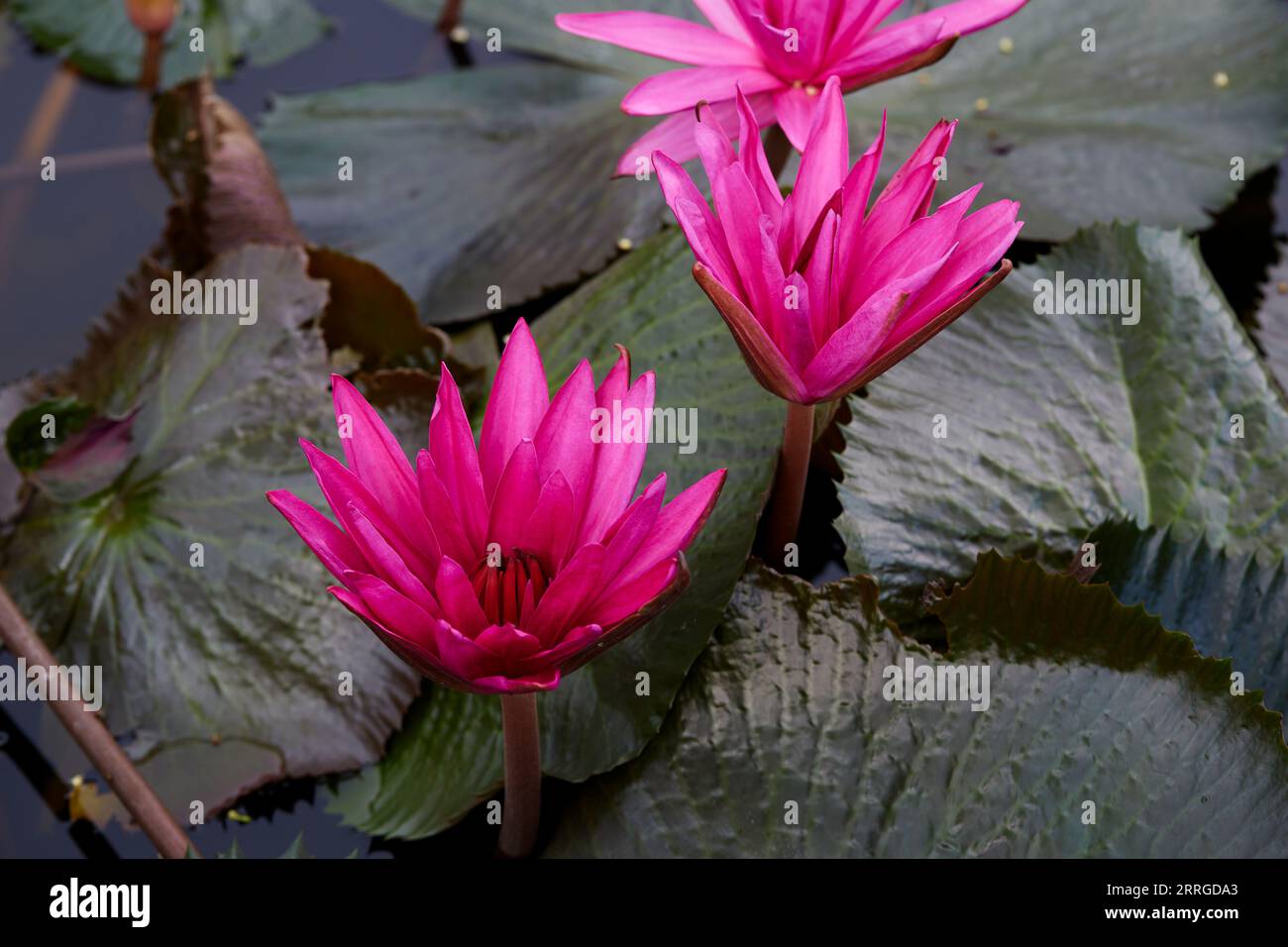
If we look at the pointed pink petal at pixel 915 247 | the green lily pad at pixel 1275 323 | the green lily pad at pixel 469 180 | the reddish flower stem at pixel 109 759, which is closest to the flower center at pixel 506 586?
the pointed pink petal at pixel 915 247

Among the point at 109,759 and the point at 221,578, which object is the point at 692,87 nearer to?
the point at 221,578

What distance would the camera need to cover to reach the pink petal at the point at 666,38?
50.5 inches

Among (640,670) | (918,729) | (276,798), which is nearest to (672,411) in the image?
(640,670)

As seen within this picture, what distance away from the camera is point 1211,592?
1223 mm

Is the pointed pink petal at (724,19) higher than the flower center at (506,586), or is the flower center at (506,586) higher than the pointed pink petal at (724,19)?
the pointed pink petal at (724,19)

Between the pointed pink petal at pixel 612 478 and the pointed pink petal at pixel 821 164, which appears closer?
the pointed pink petal at pixel 612 478

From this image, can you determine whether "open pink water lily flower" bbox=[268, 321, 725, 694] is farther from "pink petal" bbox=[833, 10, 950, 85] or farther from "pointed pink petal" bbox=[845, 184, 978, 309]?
"pink petal" bbox=[833, 10, 950, 85]

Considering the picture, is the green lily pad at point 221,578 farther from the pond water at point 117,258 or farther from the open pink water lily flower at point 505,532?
the open pink water lily flower at point 505,532

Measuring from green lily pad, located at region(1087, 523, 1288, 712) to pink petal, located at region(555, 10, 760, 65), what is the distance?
2.10ft

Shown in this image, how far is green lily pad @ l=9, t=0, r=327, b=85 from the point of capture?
2.32 m

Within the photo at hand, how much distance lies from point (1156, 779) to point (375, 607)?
72 cm

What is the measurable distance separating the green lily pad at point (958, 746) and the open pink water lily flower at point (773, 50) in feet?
1.62

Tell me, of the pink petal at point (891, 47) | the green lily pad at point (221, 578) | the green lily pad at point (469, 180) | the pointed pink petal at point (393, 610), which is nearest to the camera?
the pointed pink petal at point (393, 610)

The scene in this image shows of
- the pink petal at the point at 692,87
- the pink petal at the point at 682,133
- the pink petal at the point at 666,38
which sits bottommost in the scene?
the pink petal at the point at 682,133
